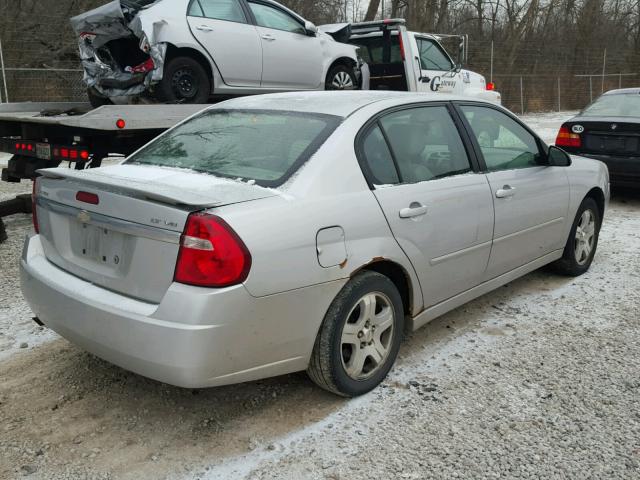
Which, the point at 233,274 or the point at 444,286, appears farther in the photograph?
the point at 444,286

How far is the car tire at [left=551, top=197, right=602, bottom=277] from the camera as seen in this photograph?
5.12 m

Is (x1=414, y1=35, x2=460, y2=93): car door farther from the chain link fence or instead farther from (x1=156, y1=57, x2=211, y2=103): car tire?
the chain link fence

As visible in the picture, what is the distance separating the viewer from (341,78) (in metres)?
9.16

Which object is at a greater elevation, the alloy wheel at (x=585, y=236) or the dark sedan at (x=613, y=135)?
the dark sedan at (x=613, y=135)

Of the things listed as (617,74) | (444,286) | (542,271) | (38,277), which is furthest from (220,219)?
(617,74)

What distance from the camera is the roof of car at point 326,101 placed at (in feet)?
11.6

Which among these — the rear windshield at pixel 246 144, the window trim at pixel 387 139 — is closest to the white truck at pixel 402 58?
the window trim at pixel 387 139

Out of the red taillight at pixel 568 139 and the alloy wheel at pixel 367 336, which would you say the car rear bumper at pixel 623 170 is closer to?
the red taillight at pixel 568 139

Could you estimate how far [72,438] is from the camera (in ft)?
9.42

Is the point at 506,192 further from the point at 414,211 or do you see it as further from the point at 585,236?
the point at 585,236

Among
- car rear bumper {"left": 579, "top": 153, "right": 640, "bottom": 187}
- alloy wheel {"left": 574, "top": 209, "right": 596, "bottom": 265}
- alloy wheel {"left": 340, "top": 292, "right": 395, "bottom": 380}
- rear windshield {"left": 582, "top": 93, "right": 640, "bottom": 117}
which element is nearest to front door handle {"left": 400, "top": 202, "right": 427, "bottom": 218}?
alloy wheel {"left": 340, "top": 292, "right": 395, "bottom": 380}

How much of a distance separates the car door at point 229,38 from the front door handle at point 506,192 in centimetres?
427

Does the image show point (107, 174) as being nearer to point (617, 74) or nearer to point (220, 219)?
point (220, 219)

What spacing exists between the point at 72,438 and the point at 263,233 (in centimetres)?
130
